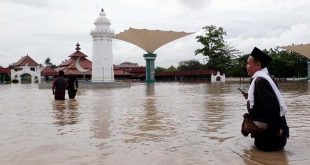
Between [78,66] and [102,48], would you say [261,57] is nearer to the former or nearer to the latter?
[102,48]

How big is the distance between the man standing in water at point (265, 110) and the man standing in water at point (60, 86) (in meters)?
9.66

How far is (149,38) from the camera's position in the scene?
169 feet

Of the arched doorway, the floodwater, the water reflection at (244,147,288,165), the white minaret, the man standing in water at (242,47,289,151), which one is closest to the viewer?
the water reflection at (244,147,288,165)

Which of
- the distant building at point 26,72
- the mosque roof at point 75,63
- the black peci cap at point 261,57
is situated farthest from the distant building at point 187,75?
the black peci cap at point 261,57

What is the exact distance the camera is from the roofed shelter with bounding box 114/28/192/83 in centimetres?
4996

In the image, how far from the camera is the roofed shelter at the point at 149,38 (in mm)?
49956

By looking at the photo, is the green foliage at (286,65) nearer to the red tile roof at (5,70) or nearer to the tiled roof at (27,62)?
the tiled roof at (27,62)

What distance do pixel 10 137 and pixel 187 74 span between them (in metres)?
56.4

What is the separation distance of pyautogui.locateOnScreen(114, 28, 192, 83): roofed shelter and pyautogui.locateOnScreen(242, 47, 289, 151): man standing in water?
44.6 m

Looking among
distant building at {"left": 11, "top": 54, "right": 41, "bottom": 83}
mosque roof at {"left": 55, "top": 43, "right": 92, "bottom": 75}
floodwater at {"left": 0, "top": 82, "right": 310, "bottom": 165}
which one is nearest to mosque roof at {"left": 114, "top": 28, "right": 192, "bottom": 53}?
mosque roof at {"left": 55, "top": 43, "right": 92, "bottom": 75}

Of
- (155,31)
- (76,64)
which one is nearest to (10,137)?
(155,31)

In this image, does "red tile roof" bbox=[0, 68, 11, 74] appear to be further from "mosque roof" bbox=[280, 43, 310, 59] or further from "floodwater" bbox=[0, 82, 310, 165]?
"floodwater" bbox=[0, 82, 310, 165]

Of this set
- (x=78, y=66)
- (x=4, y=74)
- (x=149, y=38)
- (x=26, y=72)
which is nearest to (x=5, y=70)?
(x=4, y=74)

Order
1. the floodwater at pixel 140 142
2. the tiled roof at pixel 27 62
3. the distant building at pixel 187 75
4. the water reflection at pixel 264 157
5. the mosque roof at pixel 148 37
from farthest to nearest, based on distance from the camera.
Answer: the tiled roof at pixel 27 62 → the distant building at pixel 187 75 → the mosque roof at pixel 148 37 → the floodwater at pixel 140 142 → the water reflection at pixel 264 157
